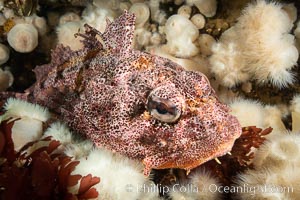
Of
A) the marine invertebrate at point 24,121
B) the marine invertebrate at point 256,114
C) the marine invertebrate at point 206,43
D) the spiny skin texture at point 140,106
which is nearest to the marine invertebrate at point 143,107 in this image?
the spiny skin texture at point 140,106

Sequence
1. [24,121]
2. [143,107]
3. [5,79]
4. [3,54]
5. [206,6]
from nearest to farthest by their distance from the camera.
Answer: [143,107], [24,121], [206,6], [3,54], [5,79]

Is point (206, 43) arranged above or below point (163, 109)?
above

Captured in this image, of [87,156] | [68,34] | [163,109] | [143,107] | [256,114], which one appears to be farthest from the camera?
[68,34]

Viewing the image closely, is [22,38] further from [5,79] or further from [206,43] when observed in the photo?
[206,43]

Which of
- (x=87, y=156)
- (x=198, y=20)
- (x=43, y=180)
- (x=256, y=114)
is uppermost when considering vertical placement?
(x=198, y=20)

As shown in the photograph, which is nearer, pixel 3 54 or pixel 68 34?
pixel 68 34

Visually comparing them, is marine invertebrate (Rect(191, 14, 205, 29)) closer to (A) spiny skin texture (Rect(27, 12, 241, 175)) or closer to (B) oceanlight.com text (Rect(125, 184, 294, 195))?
(A) spiny skin texture (Rect(27, 12, 241, 175))

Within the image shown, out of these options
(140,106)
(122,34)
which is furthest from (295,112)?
(122,34)

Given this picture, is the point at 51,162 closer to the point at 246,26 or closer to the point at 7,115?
the point at 7,115
